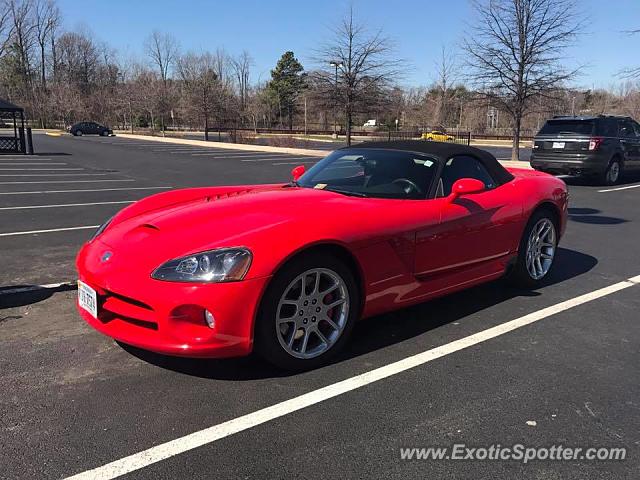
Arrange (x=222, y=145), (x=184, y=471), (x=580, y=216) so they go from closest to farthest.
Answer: (x=184, y=471) → (x=580, y=216) → (x=222, y=145)

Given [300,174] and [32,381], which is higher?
[300,174]

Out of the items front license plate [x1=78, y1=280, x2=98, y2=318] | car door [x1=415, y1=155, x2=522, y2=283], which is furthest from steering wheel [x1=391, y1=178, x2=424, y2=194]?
front license plate [x1=78, y1=280, x2=98, y2=318]

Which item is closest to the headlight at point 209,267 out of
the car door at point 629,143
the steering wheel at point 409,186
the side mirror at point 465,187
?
the steering wheel at point 409,186

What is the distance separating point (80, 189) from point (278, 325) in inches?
403

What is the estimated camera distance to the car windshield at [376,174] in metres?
3.91

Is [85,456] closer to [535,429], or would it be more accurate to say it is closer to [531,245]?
[535,429]

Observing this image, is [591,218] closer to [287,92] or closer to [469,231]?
[469,231]

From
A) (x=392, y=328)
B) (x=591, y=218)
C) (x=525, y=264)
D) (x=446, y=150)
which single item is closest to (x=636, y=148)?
(x=591, y=218)

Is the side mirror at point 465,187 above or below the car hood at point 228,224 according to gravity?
above

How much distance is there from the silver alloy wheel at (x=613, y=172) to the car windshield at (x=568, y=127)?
121 cm

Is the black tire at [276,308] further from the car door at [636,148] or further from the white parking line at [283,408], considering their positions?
the car door at [636,148]

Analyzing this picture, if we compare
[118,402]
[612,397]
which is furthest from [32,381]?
[612,397]

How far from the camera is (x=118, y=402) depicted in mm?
2783

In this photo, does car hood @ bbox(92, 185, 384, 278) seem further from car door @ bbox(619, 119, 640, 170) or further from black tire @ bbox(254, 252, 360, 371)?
car door @ bbox(619, 119, 640, 170)
